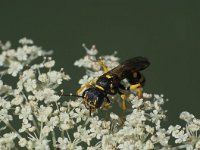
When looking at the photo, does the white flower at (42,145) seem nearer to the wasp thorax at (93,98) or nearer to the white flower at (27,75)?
the wasp thorax at (93,98)

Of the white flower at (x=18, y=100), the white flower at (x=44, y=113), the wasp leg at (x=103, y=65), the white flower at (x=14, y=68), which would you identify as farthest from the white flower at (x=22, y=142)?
the wasp leg at (x=103, y=65)

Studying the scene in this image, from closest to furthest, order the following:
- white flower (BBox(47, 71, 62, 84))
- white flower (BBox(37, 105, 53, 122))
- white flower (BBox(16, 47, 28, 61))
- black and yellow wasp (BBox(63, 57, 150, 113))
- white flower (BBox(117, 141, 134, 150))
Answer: white flower (BBox(117, 141, 134, 150)) → white flower (BBox(37, 105, 53, 122)) → black and yellow wasp (BBox(63, 57, 150, 113)) → white flower (BBox(47, 71, 62, 84)) → white flower (BBox(16, 47, 28, 61))

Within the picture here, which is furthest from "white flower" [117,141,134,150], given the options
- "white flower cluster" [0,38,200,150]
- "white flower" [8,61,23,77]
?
"white flower" [8,61,23,77]

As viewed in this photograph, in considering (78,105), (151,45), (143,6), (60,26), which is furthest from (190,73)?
(78,105)

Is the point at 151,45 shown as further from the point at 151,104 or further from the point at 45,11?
the point at 151,104

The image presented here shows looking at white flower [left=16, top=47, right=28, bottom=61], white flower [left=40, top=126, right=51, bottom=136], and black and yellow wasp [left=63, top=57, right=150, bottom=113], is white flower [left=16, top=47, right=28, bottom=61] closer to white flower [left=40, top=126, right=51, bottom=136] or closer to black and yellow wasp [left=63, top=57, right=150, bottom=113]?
black and yellow wasp [left=63, top=57, right=150, bottom=113]
